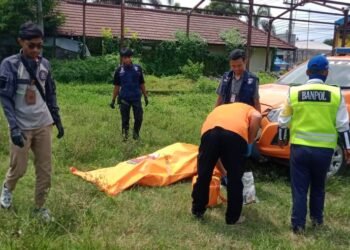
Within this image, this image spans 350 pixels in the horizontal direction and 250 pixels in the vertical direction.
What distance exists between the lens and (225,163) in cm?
449

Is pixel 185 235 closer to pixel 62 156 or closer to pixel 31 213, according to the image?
pixel 31 213

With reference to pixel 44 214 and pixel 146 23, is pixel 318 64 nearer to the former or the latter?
pixel 44 214

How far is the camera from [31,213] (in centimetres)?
425

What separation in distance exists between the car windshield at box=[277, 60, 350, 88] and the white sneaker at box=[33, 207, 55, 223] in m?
4.41

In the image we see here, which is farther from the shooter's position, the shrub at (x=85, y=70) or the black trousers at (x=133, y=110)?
the shrub at (x=85, y=70)

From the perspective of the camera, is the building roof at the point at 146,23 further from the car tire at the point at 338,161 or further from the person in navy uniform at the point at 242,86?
the car tire at the point at 338,161

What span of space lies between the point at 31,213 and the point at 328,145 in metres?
2.76

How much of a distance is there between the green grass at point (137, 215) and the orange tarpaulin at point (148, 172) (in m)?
0.10

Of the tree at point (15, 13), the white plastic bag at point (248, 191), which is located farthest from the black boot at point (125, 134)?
the tree at point (15, 13)

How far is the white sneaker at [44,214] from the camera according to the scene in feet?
13.1

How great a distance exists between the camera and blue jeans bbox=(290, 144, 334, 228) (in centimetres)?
435

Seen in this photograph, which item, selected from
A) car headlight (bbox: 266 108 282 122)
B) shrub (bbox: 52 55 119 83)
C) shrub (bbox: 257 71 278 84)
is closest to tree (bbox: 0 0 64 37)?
shrub (bbox: 52 55 119 83)

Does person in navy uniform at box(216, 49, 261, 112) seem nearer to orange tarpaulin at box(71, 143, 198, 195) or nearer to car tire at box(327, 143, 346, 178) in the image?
orange tarpaulin at box(71, 143, 198, 195)

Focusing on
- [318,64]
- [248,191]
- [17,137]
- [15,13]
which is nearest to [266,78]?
[15,13]
